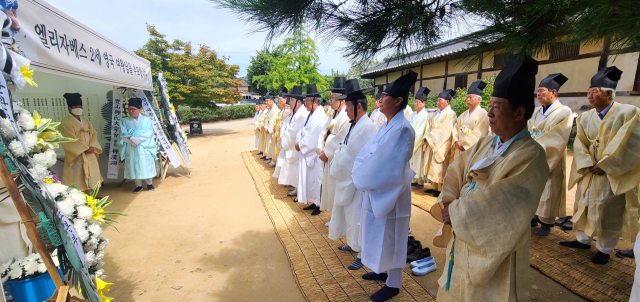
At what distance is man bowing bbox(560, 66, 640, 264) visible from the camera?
2766 millimetres

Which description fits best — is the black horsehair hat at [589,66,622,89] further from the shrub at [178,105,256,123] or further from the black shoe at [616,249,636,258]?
the shrub at [178,105,256,123]

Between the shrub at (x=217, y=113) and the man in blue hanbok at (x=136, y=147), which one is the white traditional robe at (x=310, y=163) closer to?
the man in blue hanbok at (x=136, y=147)

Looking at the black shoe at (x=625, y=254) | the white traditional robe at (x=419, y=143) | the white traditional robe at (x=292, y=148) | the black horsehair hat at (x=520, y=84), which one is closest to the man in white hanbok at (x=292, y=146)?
the white traditional robe at (x=292, y=148)

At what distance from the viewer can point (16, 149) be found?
5.88 feet

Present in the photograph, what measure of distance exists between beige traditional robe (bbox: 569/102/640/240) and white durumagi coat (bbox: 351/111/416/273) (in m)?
2.08

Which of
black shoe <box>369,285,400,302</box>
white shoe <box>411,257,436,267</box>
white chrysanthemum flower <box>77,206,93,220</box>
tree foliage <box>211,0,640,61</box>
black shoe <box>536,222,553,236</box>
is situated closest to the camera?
tree foliage <box>211,0,640,61</box>

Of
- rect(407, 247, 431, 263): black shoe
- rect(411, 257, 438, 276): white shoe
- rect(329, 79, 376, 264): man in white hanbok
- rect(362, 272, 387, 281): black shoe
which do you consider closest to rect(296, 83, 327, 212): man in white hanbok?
rect(329, 79, 376, 264): man in white hanbok

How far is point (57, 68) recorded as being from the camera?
8.86 ft

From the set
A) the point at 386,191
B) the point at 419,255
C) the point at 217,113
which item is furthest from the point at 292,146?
the point at 217,113

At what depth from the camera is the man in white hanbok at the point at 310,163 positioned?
4793mm

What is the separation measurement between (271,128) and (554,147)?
6241 millimetres

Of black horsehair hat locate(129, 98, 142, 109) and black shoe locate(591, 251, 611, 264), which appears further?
black horsehair hat locate(129, 98, 142, 109)

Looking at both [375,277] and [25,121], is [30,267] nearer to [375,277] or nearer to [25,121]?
[25,121]

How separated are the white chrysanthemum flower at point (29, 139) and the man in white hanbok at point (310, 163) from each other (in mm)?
3283
